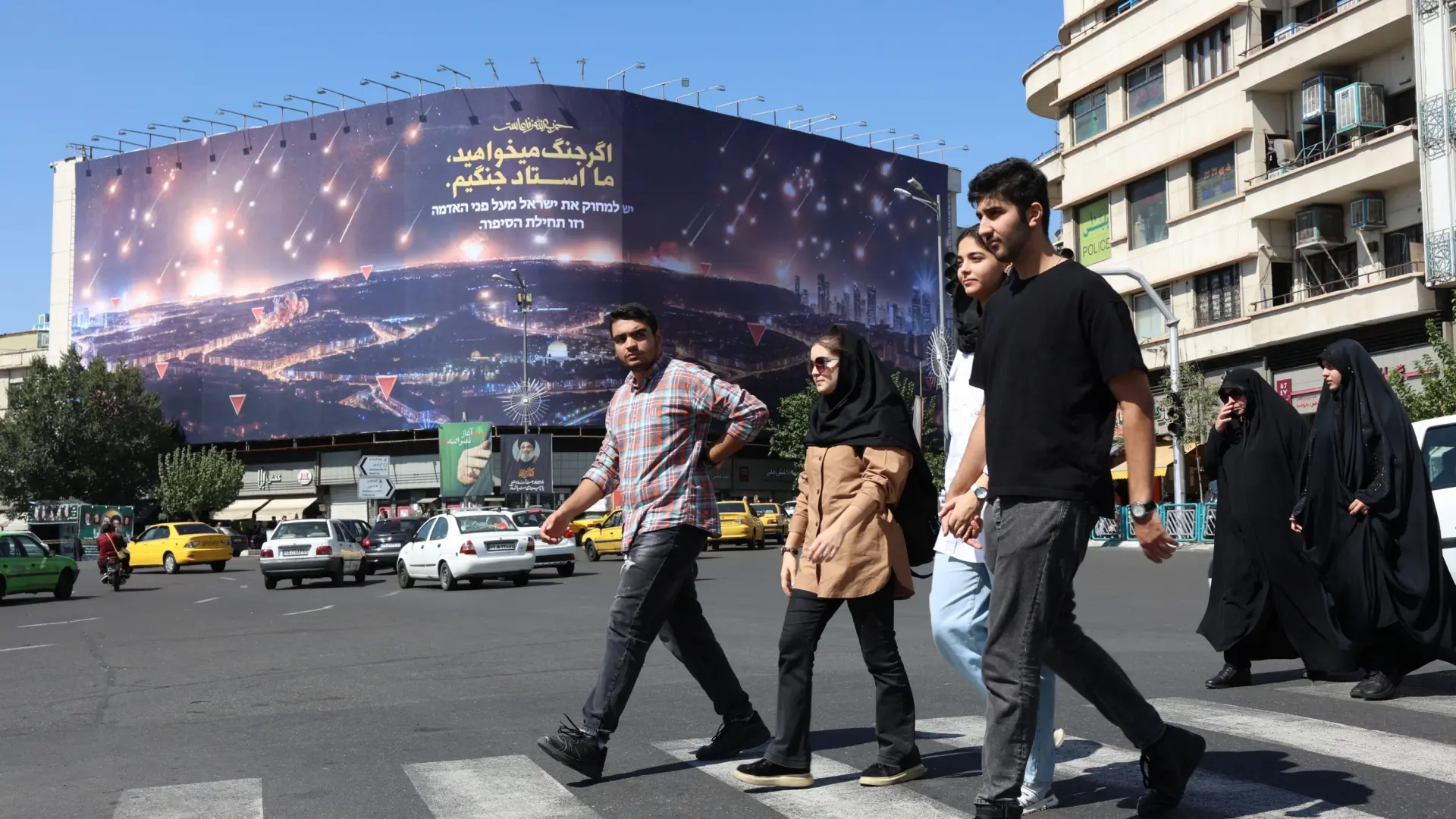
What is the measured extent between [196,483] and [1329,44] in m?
60.0

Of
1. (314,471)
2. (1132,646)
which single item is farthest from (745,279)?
(1132,646)

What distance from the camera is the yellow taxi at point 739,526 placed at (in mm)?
45219

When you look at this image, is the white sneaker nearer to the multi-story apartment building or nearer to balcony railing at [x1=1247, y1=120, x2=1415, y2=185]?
the multi-story apartment building

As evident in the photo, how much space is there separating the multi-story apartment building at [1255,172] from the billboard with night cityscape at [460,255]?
107 ft

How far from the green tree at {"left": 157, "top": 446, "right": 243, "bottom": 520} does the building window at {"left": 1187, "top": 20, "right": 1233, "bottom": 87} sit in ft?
180

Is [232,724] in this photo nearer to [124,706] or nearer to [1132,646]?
[124,706]

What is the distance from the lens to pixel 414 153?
74.5 metres

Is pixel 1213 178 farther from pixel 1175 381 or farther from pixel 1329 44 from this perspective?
pixel 1175 381

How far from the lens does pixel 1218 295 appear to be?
3847cm

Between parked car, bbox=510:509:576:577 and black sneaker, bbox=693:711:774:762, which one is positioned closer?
black sneaker, bbox=693:711:774:762

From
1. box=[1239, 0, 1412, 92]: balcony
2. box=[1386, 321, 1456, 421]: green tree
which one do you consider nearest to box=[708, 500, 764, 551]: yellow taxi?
box=[1239, 0, 1412, 92]: balcony

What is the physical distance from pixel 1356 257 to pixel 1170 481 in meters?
11.0

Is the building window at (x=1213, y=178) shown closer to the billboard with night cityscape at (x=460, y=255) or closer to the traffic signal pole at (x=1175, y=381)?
the traffic signal pole at (x=1175, y=381)

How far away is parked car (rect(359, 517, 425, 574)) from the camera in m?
34.2
